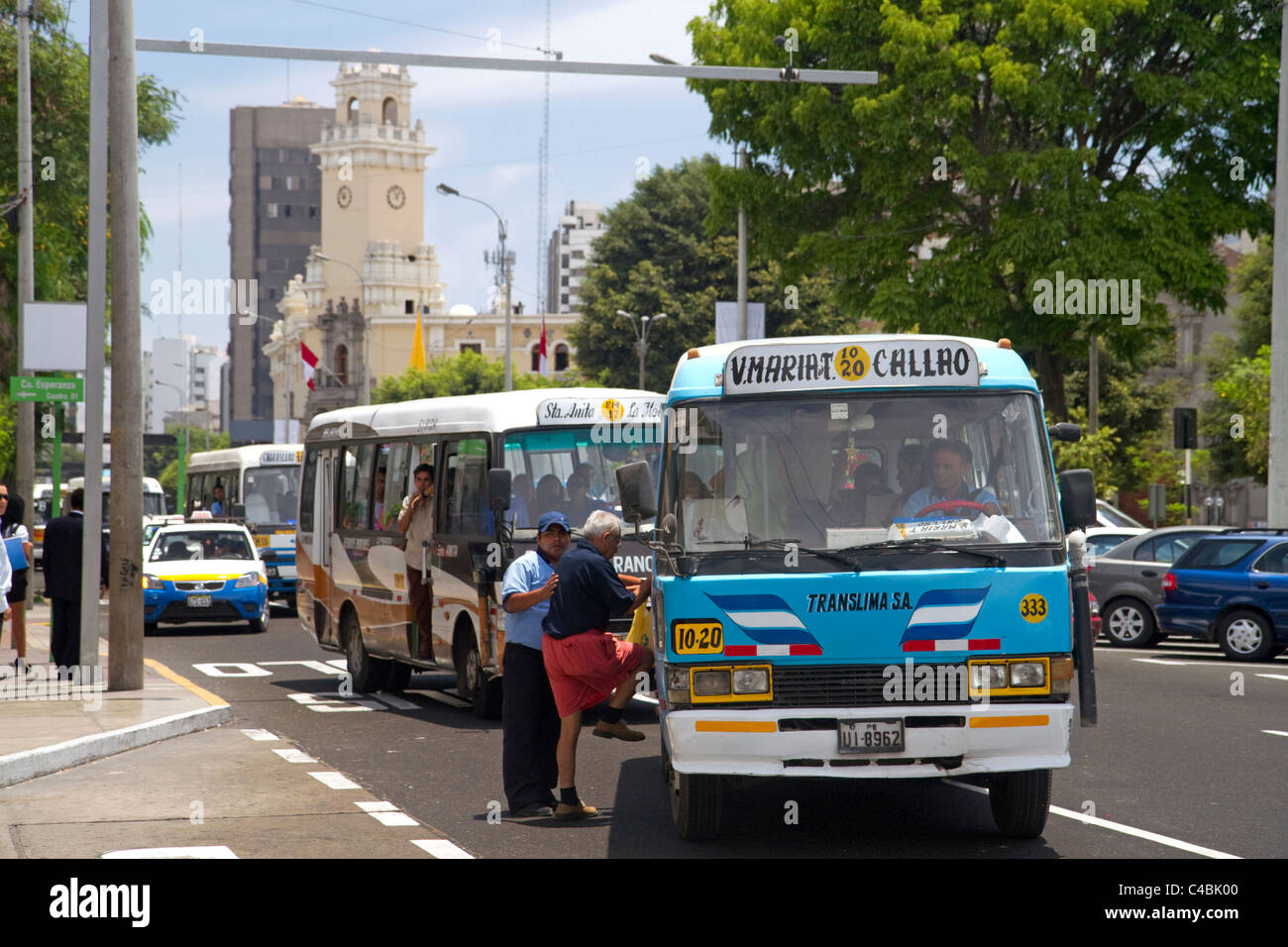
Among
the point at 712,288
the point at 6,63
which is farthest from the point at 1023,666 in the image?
the point at 712,288

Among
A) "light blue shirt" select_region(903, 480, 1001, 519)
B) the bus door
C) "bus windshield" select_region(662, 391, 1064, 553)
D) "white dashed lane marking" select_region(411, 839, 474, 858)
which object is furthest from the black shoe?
the bus door

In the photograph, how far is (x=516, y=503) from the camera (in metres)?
13.5

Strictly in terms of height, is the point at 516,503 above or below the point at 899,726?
above

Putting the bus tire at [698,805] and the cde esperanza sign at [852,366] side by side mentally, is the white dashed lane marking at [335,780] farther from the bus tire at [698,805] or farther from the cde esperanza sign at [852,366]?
the cde esperanza sign at [852,366]

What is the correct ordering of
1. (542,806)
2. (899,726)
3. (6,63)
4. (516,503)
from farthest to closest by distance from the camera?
(6,63) → (516,503) → (542,806) → (899,726)

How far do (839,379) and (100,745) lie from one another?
644cm

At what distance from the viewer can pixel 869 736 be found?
26.0 ft

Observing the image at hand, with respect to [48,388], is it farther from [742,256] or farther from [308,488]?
[742,256]

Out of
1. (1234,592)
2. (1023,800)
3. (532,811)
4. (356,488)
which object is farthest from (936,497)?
(1234,592)

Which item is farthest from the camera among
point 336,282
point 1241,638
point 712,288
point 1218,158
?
point 336,282

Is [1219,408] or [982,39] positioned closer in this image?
[982,39]

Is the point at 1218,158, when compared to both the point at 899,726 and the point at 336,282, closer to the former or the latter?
the point at 899,726

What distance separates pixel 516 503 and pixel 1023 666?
6.28m

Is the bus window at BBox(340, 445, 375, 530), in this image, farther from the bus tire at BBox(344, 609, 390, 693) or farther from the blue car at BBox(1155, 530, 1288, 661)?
the blue car at BBox(1155, 530, 1288, 661)
